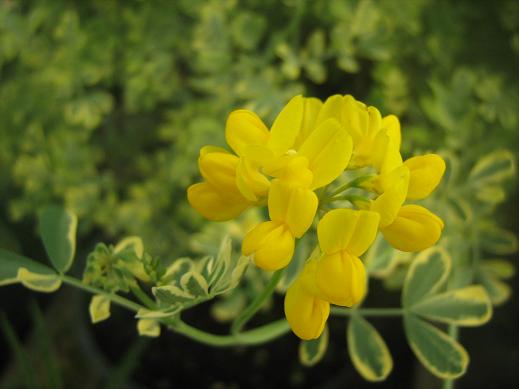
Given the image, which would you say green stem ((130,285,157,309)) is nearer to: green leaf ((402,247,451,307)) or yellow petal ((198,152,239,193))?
yellow petal ((198,152,239,193))

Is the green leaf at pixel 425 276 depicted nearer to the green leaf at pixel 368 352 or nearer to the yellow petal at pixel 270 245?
the green leaf at pixel 368 352

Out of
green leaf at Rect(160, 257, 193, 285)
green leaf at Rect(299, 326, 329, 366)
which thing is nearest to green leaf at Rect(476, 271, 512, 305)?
green leaf at Rect(299, 326, 329, 366)

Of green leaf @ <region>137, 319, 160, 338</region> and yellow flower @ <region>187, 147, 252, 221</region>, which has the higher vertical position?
yellow flower @ <region>187, 147, 252, 221</region>

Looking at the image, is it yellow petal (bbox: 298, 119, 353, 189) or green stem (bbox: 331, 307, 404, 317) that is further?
green stem (bbox: 331, 307, 404, 317)

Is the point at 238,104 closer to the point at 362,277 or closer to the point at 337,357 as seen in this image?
the point at 337,357

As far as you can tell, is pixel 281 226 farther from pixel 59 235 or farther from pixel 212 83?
pixel 212 83

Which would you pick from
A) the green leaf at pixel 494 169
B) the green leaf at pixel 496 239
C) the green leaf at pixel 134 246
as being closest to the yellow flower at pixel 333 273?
the green leaf at pixel 134 246

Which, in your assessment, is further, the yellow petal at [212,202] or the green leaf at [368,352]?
the green leaf at [368,352]
